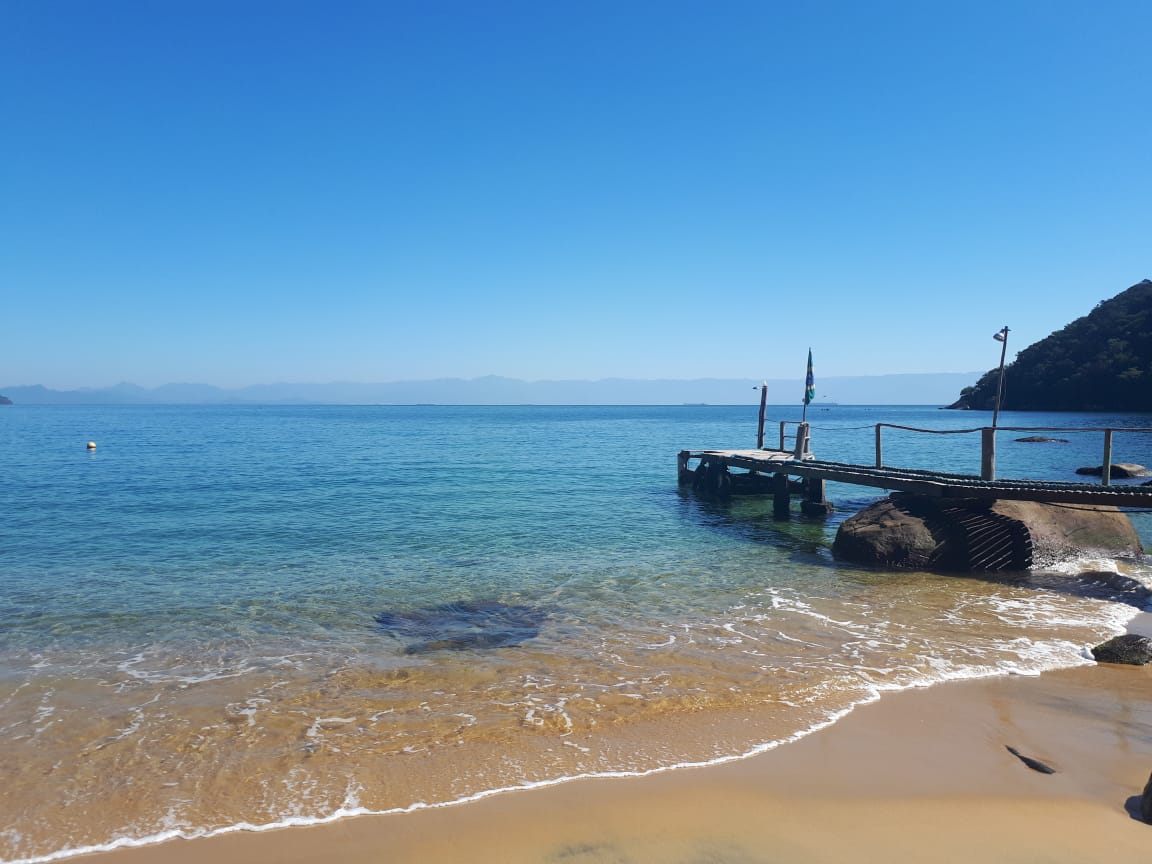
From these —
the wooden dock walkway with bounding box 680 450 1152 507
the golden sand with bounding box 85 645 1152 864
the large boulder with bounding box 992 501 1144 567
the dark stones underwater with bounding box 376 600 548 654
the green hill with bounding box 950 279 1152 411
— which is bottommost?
the dark stones underwater with bounding box 376 600 548 654

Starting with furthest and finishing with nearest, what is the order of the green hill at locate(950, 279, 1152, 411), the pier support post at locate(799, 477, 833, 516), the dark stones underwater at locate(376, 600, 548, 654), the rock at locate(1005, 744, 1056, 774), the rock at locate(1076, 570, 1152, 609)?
the green hill at locate(950, 279, 1152, 411) → the pier support post at locate(799, 477, 833, 516) → the rock at locate(1076, 570, 1152, 609) → the dark stones underwater at locate(376, 600, 548, 654) → the rock at locate(1005, 744, 1056, 774)

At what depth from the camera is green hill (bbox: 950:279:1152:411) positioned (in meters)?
88.1

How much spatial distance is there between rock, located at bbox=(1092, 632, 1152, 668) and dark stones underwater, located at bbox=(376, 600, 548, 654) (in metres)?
7.18

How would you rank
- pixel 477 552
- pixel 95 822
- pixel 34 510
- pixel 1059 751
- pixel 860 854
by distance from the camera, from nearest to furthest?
pixel 860 854 → pixel 95 822 → pixel 1059 751 → pixel 477 552 → pixel 34 510

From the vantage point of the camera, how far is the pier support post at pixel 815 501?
73.9 feet

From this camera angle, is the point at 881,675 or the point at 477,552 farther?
the point at 477,552

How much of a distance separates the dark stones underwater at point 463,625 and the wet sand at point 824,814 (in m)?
4.34

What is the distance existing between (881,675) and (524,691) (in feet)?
13.7

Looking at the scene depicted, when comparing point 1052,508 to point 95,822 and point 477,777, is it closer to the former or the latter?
point 477,777

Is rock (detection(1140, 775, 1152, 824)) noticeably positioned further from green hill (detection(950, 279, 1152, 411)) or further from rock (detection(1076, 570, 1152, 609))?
green hill (detection(950, 279, 1152, 411))

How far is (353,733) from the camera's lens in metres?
7.16

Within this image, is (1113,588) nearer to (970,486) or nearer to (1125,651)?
(970,486)

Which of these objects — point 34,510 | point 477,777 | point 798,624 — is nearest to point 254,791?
point 477,777

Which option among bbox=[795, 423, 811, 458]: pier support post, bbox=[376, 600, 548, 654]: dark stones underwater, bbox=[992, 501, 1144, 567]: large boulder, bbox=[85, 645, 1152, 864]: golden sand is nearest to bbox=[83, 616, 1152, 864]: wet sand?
bbox=[85, 645, 1152, 864]: golden sand
